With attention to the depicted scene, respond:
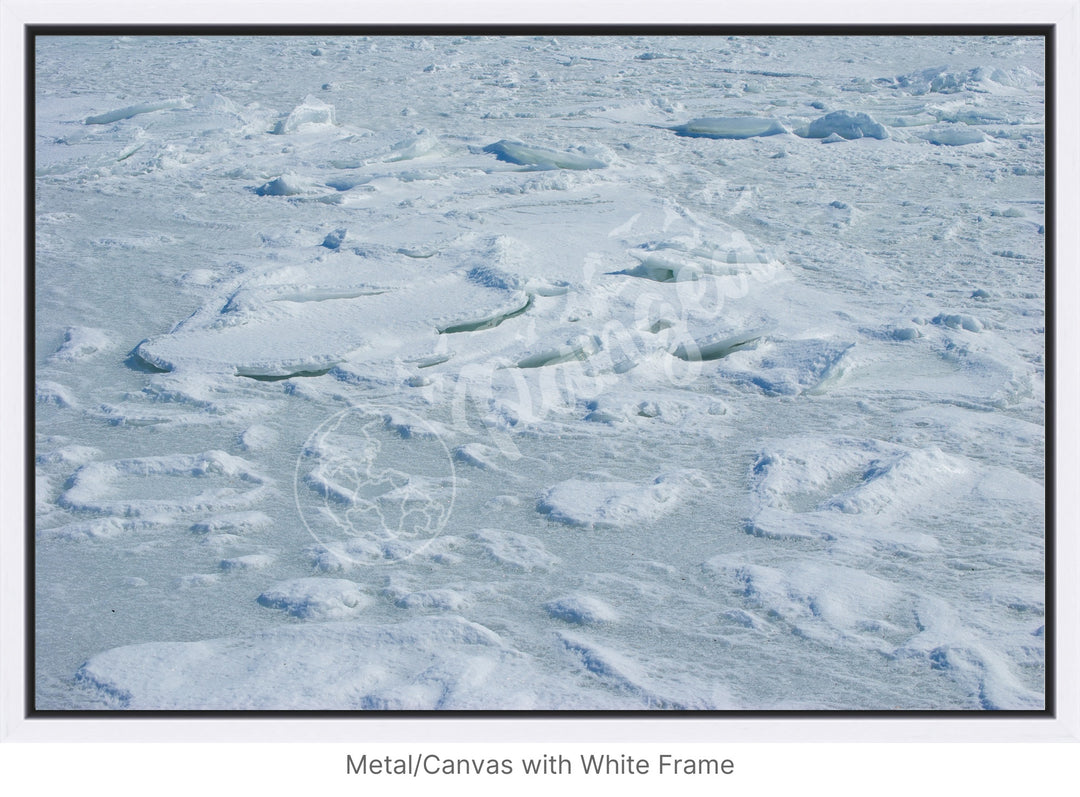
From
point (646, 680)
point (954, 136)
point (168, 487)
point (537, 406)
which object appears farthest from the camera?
point (954, 136)

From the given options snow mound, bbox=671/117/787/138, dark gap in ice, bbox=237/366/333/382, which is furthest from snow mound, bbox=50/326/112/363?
snow mound, bbox=671/117/787/138

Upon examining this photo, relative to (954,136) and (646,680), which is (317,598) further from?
(954,136)

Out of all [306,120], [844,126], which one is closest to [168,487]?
[306,120]

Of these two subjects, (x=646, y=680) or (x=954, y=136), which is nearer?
(x=646, y=680)

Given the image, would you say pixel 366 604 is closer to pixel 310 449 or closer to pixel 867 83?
pixel 310 449

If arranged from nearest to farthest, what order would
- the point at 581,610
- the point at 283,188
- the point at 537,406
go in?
the point at 581,610, the point at 537,406, the point at 283,188

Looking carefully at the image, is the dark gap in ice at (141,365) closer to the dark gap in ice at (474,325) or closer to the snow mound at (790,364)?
the dark gap in ice at (474,325)

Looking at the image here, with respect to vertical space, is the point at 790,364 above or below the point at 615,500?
above

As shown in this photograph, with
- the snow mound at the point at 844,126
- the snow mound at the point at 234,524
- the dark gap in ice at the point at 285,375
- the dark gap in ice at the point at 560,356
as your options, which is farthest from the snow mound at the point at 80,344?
the snow mound at the point at 844,126
